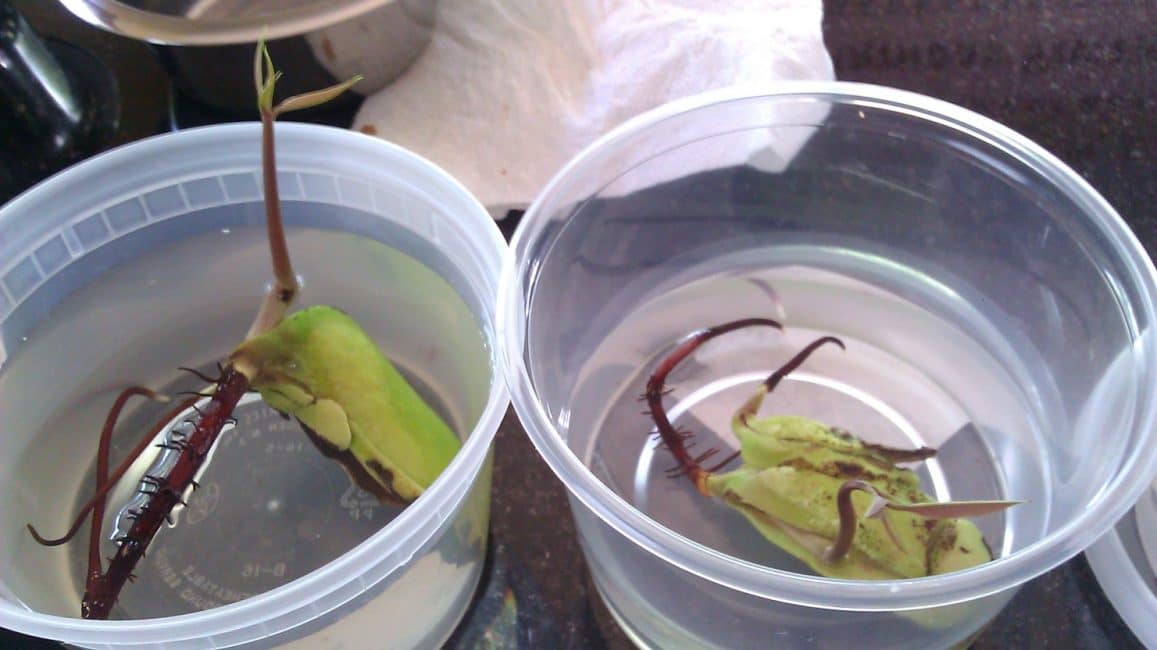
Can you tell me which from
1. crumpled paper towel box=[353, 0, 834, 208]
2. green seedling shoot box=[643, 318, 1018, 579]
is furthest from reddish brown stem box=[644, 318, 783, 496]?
Answer: crumpled paper towel box=[353, 0, 834, 208]

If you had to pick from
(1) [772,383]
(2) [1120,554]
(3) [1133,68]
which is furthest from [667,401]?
(3) [1133,68]

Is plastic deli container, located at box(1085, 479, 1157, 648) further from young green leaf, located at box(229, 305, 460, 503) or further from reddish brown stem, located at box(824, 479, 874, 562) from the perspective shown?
young green leaf, located at box(229, 305, 460, 503)

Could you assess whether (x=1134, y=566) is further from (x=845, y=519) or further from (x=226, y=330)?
(x=226, y=330)

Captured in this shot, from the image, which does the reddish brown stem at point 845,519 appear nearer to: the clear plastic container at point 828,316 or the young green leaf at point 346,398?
the clear plastic container at point 828,316

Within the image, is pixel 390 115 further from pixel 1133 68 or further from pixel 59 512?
Answer: pixel 1133 68

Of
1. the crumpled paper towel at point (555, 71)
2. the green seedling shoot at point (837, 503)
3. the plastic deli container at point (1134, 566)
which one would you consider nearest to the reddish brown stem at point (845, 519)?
the green seedling shoot at point (837, 503)

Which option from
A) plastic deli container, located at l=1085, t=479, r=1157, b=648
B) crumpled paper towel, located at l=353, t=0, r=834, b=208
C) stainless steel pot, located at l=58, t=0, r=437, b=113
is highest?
stainless steel pot, located at l=58, t=0, r=437, b=113

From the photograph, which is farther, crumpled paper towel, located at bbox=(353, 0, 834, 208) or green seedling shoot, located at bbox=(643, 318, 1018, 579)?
crumpled paper towel, located at bbox=(353, 0, 834, 208)
